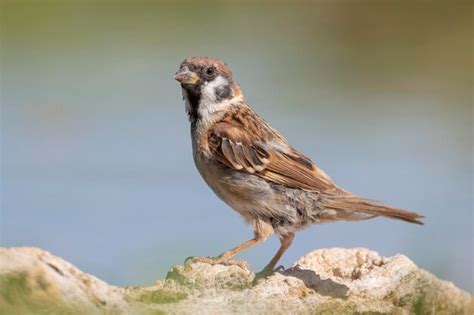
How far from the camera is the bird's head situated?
6473 millimetres

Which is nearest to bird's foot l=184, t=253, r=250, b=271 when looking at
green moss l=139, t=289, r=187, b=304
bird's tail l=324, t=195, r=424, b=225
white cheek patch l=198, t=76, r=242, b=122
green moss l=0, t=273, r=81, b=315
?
green moss l=139, t=289, r=187, b=304

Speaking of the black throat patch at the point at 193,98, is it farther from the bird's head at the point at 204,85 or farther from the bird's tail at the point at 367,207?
the bird's tail at the point at 367,207

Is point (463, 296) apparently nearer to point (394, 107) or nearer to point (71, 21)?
point (394, 107)

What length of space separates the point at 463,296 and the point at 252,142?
5.67ft

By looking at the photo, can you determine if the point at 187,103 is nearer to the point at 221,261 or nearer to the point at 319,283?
the point at 221,261

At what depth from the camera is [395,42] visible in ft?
52.0

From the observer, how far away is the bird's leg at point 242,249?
18.8 ft

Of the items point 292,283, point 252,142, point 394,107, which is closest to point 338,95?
point 394,107

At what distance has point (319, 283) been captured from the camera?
5.60 m

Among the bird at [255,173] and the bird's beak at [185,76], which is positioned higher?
the bird's beak at [185,76]

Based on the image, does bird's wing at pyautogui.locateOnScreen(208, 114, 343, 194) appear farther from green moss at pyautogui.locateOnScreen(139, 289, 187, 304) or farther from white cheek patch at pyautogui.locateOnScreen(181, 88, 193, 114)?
green moss at pyautogui.locateOnScreen(139, 289, 187, 304)

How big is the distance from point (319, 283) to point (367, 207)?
27.4 inches

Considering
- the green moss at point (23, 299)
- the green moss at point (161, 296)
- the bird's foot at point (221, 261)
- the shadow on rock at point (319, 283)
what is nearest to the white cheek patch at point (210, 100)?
the bird's foot at point (221, 261)

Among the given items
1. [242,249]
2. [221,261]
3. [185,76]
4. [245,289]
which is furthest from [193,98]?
[245,289]
